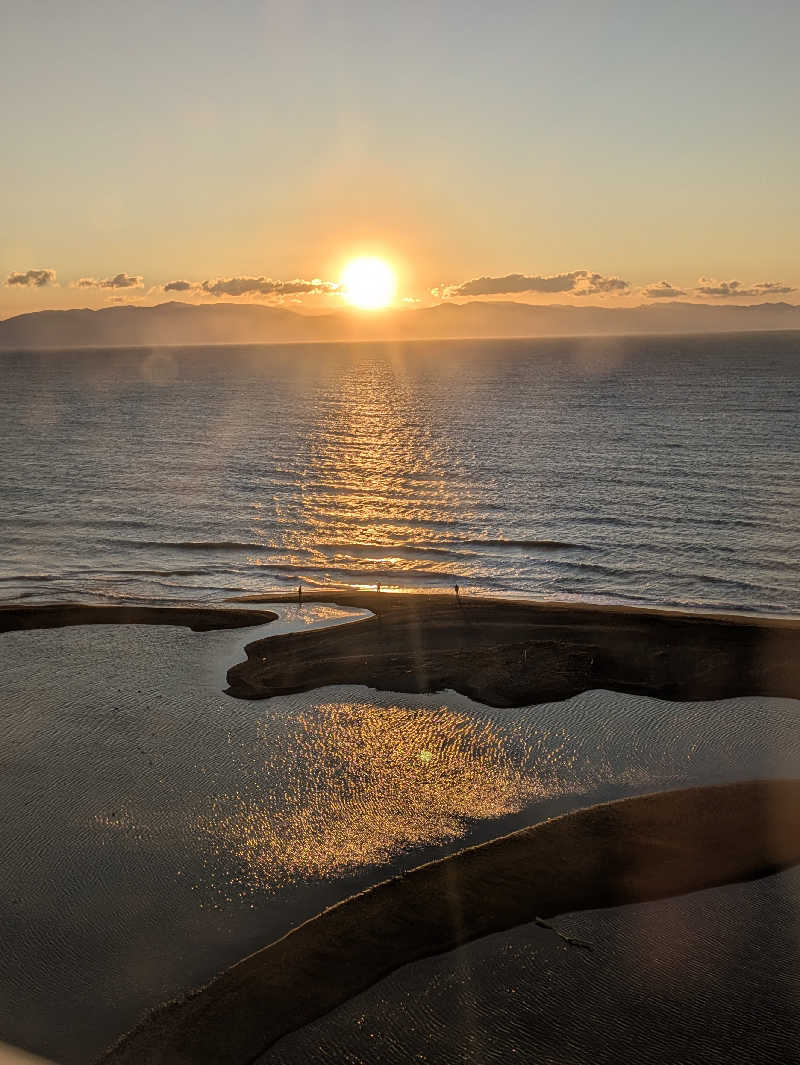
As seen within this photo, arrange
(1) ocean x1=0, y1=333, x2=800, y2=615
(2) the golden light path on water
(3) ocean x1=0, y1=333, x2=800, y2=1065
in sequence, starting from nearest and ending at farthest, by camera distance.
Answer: (3) ocean x1=0, y1=333, x2=800, y2=1065, (2) the golden light path on water, (1) ocean x1=0, y1=333, x2=800, y2=615

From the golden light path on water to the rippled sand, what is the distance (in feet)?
0.19

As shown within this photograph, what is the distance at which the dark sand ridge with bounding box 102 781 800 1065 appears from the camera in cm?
1691

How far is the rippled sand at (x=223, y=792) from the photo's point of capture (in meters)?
18.9

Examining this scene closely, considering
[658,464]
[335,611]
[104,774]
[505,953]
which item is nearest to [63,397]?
[658,464]

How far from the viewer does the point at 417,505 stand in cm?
6372

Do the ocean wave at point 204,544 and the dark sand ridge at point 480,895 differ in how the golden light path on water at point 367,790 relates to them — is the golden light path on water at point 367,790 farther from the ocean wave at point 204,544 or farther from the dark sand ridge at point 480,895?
the ocean wave at point 204,544

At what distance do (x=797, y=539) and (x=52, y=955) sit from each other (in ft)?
137

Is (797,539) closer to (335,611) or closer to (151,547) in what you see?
(335,611)

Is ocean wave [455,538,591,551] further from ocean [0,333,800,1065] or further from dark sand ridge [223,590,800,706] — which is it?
dark sand ridge [223,590,800,706]

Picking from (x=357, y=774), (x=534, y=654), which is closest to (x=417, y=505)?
(x=534, y=654)

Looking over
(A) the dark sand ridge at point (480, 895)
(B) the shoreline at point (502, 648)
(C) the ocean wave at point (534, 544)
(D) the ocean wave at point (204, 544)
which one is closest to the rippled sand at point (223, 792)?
(A) the dark sand ridge at point (480, 895)

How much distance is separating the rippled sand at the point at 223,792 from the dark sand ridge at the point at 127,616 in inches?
163

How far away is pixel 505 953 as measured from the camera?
18.6 metres

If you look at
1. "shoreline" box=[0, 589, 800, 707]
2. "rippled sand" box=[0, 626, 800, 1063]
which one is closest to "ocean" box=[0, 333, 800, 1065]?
"rippled sand" box=[0, 626, 800, 1063]
